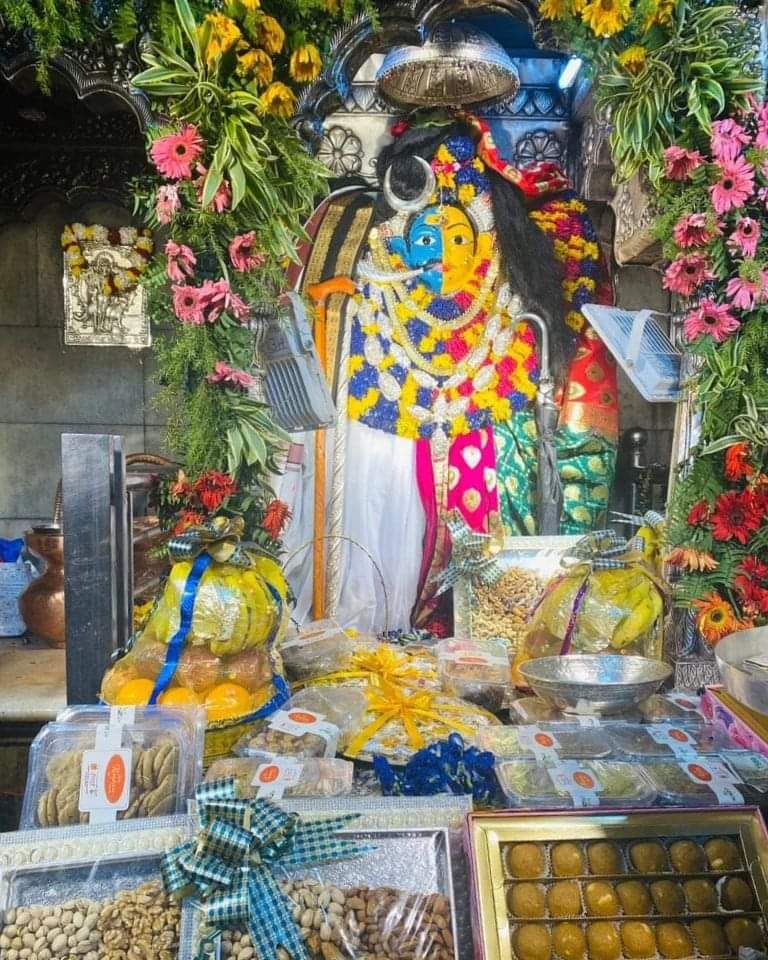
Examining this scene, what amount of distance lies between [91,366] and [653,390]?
107 inches

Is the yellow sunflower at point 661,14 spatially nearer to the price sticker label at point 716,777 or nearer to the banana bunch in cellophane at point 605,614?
the banana bunch in cellophane at point 605,614

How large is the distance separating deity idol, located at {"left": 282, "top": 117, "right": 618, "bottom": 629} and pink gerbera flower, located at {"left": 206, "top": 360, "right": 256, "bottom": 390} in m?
1.02

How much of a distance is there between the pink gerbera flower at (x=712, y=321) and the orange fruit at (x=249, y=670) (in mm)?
1455

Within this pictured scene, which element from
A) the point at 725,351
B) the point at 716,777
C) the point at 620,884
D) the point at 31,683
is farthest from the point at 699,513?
the point at 31,683

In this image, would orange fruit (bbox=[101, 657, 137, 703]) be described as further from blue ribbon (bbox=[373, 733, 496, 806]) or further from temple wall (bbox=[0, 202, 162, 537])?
temple wall (bbox=[0, 202, 162, 537])

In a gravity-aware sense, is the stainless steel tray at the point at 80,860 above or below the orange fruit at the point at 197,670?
below

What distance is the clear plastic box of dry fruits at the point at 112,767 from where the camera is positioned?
1.46 metres

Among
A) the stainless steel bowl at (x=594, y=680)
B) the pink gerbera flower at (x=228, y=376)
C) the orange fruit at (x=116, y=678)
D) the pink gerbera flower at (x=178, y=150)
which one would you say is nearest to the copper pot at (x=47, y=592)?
the orange fruit at (x=116, y=678)

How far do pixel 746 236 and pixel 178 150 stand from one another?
1.46 metres

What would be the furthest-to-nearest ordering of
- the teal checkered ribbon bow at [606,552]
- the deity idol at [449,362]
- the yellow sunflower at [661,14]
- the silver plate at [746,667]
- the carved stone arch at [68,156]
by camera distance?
the carved stone arch at [68,156], the deity idol at [449,362], the teal checkered ribbon bow at [606,552], the yellow sunflower at [661,14], the silver plate at [746,667]

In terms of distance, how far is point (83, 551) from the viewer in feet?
6.84

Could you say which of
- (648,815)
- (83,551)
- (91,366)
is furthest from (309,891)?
(91,366)

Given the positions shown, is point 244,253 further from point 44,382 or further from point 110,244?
point 44,382

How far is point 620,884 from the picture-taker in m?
1.30
